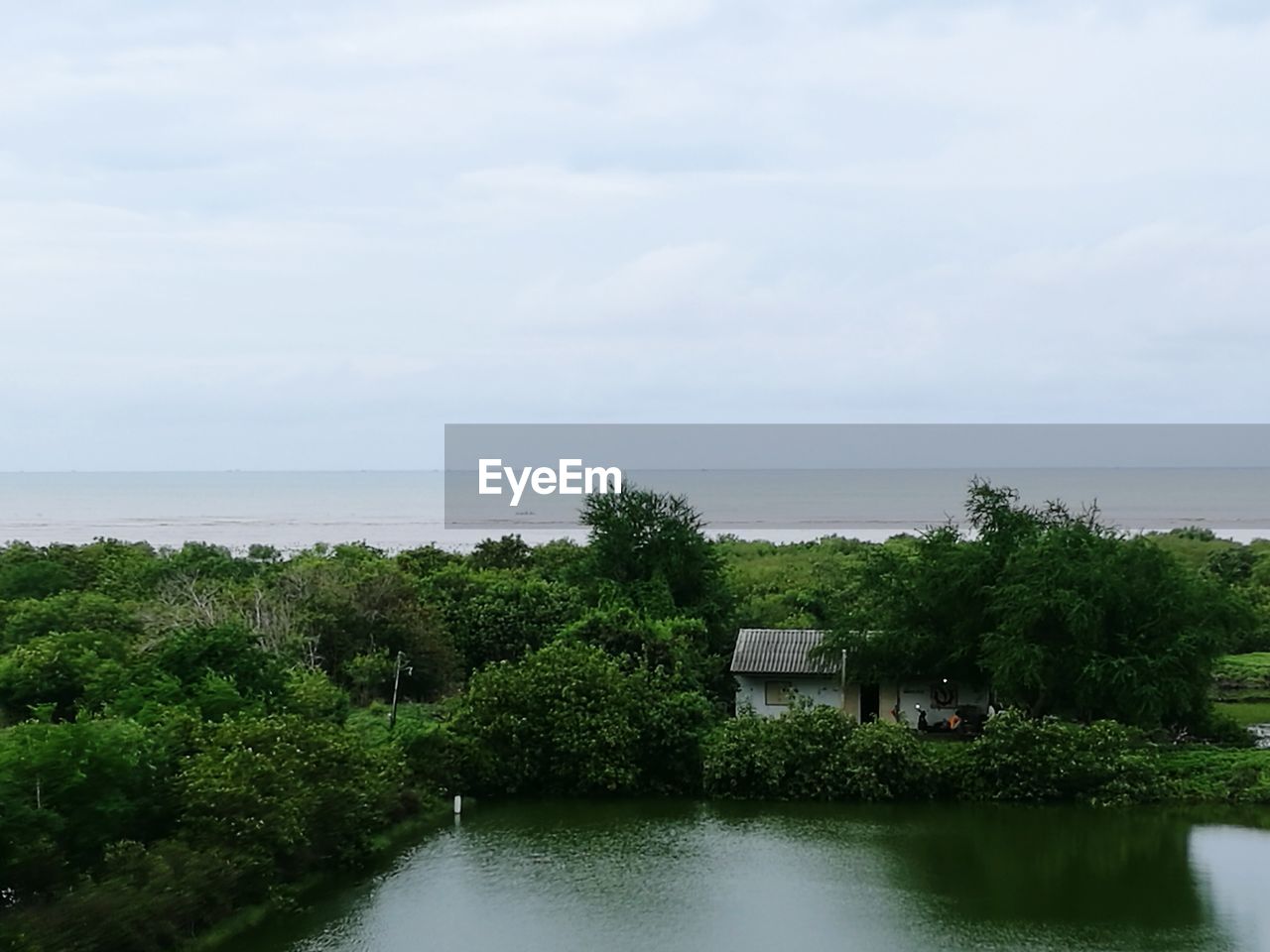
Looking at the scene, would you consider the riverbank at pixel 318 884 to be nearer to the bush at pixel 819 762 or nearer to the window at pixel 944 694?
the bush at pixel 819 762

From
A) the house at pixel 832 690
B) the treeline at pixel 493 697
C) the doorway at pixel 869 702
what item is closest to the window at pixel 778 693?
the house at pixel 832 690

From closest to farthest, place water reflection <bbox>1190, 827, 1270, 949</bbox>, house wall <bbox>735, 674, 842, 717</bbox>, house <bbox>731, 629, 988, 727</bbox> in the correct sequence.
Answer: water reflection <bbox>1190, 827, 1270, 949</bbox> → house <bbox>731, 629, 988, 727</bbox> → house wall <bbox>735, 674, 842, 717</bbox>

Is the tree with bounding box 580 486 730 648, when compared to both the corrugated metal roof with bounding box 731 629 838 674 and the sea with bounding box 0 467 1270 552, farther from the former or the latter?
the sea with bounding box 0 467 1270 552

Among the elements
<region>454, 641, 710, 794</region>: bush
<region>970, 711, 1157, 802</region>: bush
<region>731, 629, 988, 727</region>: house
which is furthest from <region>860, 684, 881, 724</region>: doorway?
<region>454, 641, 710, 794</region>: bush

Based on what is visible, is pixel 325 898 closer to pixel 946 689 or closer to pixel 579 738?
pixel 579 738

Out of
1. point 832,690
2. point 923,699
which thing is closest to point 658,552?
point 832,690

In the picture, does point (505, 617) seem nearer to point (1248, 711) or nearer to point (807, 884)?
point (807, 884)
